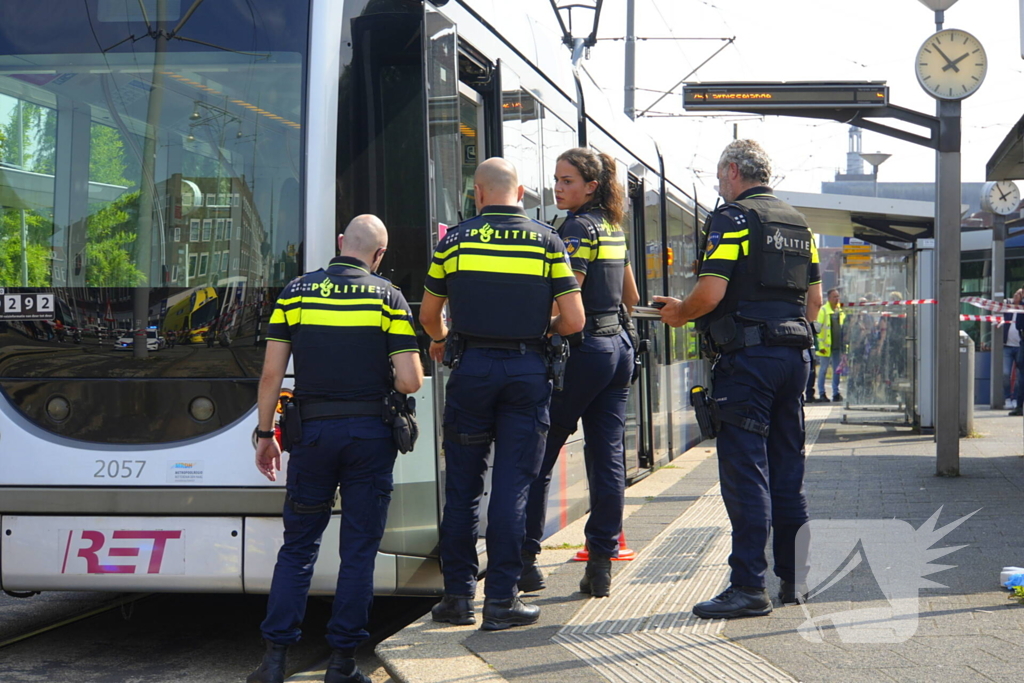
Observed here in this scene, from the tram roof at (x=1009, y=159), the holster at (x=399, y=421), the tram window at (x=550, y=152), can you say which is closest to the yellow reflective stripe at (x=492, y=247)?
the holster at (x=399, y=421)

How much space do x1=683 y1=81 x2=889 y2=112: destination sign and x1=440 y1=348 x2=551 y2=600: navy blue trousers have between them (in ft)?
19.4

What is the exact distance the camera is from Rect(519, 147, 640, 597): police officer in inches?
203

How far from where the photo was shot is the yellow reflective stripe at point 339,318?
425 cm

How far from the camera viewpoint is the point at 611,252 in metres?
5.25

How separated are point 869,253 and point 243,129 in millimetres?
11893

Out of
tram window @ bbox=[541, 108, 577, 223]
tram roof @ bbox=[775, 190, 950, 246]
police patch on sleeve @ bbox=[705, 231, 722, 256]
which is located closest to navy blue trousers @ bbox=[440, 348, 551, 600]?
police patch on sleeve @ bbox=[705, 231, 722, 256]

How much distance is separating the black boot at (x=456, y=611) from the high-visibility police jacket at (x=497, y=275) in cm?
104

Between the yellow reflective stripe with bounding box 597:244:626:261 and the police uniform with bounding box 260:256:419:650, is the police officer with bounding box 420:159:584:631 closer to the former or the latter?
the police uniform with bounding box 260:256:419:650

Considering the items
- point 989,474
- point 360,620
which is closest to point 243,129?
point 360,620

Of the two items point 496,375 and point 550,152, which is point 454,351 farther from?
point 550,152

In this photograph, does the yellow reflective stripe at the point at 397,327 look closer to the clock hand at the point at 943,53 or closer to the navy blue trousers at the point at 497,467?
the navy blue trousers at the point at 497,467

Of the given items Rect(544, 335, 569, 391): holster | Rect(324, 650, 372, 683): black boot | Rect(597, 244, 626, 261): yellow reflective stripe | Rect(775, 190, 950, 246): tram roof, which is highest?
Rect(775, 190, 950, 246): tram roof

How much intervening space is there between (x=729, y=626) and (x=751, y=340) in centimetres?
111

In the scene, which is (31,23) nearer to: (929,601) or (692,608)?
(692,608)
